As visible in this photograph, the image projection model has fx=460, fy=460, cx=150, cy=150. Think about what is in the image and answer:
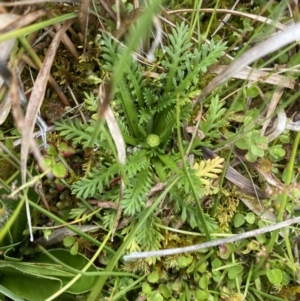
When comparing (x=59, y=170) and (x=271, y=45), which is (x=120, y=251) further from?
(x=271, y=45)

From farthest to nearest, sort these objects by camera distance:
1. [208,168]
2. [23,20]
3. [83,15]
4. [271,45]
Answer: [208,168]
[83,15]
[23,20]
[271,45]

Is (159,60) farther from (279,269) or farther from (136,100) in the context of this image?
(279,269)

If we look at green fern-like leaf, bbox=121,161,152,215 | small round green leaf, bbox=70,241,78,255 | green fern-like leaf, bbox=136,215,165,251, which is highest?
green fern-like leaf, bbox=121,161,152,215

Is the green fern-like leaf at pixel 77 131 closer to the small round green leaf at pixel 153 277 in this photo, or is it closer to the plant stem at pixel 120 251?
the plant stem at pixel 120 251

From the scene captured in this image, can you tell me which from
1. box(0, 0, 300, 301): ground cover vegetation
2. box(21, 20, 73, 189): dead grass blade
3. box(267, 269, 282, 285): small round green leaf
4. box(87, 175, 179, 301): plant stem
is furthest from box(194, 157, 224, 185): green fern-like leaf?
box(21, 20, 73, 189): dead grass blade

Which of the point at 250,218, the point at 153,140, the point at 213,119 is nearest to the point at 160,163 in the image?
the point at 153,140

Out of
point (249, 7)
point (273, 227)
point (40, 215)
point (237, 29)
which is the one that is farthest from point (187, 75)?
point (40, 215)

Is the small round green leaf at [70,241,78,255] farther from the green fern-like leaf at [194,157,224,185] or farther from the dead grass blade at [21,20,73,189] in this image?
the green fern-like leaf at [194,157,224,185]

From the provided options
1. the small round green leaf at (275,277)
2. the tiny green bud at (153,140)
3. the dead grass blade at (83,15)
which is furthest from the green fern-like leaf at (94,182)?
the small round green leaf at (275,277)
